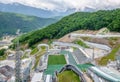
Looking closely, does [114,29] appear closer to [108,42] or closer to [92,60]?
[108,42]

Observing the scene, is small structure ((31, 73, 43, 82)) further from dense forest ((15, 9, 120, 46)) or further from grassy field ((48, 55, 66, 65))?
dense forest ((15, 9, 120, 46))

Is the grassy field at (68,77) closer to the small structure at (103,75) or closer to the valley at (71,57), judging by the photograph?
the valley at (71,57)

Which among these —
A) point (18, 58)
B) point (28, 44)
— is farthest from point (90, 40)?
point (18, 58)

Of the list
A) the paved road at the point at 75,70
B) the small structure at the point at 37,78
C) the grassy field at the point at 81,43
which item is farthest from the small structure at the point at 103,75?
the grassy field at the point at 81,43

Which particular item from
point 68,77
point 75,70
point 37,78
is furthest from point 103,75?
point 37,78

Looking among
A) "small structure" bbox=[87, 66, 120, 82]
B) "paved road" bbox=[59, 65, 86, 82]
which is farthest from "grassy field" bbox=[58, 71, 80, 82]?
"small structure" bbox=[87, 66, 120, 82]
